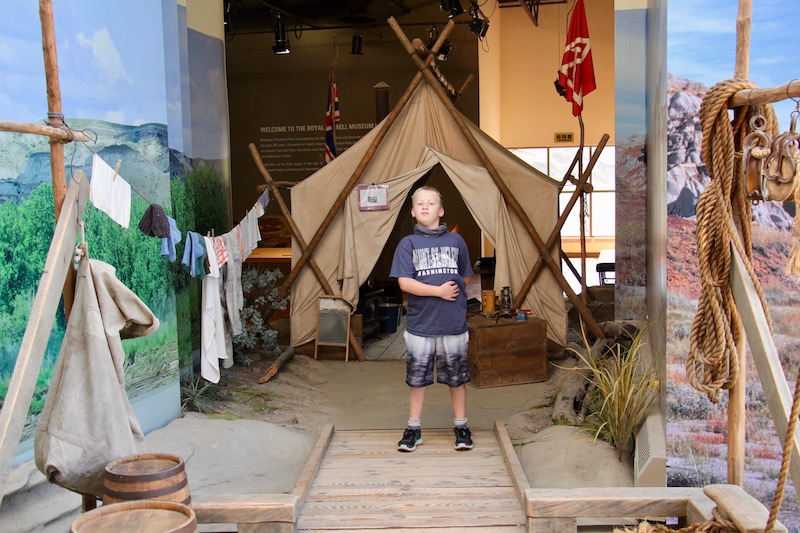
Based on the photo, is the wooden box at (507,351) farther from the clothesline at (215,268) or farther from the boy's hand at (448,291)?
the boy's hand at (448,291)

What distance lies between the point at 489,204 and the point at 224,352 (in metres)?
2.64

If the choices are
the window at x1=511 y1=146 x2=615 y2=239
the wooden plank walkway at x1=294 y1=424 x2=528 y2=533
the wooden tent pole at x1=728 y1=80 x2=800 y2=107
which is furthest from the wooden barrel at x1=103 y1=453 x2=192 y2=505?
the window at x1=511 y1=146 x2=615 y2=239

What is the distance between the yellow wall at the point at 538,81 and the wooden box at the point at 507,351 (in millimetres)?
8799

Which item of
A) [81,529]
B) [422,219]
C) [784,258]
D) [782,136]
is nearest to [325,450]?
[422,219]

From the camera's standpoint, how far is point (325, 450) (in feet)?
15.2

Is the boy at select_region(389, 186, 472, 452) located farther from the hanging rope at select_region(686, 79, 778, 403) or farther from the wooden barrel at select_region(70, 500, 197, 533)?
the wooden barrel at select_region(70, 500, 197, 533)

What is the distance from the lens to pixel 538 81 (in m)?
15.3

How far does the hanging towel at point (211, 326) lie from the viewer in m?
5.91

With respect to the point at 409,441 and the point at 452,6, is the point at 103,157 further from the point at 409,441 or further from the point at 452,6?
the point at 452,6

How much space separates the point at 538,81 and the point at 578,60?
25.2 feet

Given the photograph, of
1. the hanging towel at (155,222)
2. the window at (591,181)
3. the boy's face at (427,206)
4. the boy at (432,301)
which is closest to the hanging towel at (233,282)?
the hanging towel at (155,222)

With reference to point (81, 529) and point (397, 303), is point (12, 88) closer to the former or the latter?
point (81, 529)

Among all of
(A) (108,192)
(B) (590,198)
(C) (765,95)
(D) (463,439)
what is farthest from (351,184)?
(B) (590,198)

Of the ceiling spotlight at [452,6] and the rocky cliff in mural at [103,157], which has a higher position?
the ceiling spotlight at [452,6]
